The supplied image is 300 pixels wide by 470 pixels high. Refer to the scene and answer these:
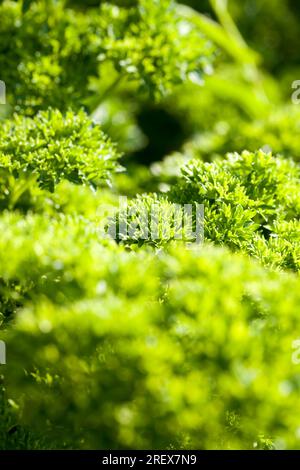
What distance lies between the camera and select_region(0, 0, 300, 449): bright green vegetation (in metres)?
0.83

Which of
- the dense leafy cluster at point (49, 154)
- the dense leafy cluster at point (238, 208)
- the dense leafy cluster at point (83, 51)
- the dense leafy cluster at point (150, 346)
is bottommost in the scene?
the dense leafy cluster at point (150, 346)

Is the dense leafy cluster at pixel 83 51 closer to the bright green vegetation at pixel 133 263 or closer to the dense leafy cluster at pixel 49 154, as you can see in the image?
the bright green vegetation at pixel 133 263

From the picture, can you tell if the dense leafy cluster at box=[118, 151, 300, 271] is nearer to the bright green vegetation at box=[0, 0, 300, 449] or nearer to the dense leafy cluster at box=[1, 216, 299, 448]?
the bright green vegetation at box=[0, 0, 300, 449]

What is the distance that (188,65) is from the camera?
1610 millimetres

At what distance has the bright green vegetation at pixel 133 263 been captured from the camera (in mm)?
833

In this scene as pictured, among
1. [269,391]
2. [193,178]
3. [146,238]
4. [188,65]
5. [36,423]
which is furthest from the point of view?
[188,65]

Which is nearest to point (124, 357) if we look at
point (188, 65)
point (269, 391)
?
point (269, 391)

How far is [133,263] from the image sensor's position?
3.10ft

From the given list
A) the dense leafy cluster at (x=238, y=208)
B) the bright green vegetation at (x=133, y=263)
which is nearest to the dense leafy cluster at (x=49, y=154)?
the bright green vegetation at (x=133, y=263)

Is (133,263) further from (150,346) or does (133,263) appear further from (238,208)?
(238,208)

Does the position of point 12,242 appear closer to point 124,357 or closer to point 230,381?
point 124,357

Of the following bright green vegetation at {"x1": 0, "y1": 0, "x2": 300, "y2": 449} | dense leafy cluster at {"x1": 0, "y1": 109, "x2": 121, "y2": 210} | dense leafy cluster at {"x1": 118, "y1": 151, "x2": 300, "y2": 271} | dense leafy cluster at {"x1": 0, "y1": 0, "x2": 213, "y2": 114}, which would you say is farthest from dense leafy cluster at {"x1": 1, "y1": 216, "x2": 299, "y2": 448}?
dense leafy cluster at {"x1": 0, "y1": 0, "x2": 213, "y2": 114}

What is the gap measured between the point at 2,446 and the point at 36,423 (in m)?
0.13

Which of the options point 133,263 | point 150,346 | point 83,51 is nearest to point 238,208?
point 133,263
